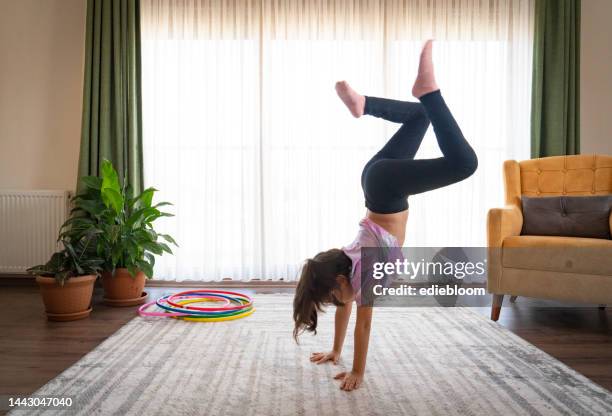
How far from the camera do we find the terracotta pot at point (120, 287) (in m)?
3.39

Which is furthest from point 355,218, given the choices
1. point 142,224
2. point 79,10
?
point 79,10

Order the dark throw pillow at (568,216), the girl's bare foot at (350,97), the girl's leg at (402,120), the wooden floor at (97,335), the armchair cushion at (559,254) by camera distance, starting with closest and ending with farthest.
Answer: the girl's bare foot at (350,97) < the girl's leg at (402,120) < the wooden floor at (97,335) < the armchair cushion at (559,254) < the dark throw pillow at (568,216)

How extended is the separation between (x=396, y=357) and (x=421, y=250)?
1.94 metres

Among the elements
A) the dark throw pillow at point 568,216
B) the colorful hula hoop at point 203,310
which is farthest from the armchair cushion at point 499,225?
the colorful hula hoop at point 203,310

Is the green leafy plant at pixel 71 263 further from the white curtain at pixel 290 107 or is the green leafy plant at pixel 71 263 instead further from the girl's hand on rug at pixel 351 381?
the girl's hand on rug at pixel 351 381

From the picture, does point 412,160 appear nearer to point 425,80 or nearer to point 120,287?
point 425,80

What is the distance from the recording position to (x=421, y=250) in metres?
4.16

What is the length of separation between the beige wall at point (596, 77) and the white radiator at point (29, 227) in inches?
184

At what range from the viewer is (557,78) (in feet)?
13.2

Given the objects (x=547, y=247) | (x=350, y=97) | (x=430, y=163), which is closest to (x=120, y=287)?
(x=350, y=97)

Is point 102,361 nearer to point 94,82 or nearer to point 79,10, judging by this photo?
point 94,82

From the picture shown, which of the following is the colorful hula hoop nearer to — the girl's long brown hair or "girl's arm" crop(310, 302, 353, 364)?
"girl's arm" crop(310, 302, 353, 364)

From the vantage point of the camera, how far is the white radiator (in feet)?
13.0

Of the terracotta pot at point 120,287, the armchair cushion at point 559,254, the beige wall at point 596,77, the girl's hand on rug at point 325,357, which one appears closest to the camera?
the girl's hand on rug at point 325,357
